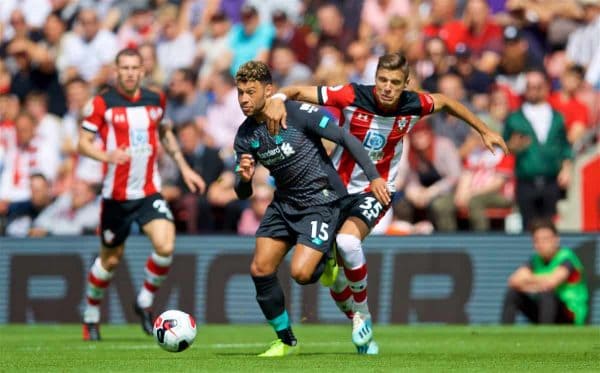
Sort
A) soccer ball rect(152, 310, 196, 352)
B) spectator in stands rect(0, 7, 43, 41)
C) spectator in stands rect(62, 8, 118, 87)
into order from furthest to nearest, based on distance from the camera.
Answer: spectator in stands rect(0, 7, 43, 41) → spectator in stands rect(62, 8, 118, 87) → soccer ball rect(152, 310, 196, 352)

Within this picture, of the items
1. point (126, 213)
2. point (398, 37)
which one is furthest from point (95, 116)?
point (398, 37)

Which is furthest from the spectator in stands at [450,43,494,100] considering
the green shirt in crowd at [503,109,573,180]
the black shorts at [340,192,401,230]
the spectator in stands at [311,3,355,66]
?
the black shorts at [340,192,401,230]

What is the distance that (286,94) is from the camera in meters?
11.0

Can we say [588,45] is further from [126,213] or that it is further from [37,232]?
[126,213]

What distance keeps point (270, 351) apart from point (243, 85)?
6.98 ft

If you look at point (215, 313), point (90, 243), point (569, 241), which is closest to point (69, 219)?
point (90, 243)

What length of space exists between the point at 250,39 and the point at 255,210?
3951 mm

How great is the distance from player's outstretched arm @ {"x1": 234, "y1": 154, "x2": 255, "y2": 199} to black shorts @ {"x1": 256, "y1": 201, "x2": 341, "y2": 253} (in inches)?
14.6

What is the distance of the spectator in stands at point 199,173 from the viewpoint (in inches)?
744

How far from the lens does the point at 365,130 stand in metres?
11.4

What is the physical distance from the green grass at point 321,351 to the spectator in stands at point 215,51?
5997 millimetres

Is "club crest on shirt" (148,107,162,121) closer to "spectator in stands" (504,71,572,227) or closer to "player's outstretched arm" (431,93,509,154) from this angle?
"player's outstretched arm" (431,93,509,154)

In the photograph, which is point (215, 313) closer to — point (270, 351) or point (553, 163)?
point (553, 163)

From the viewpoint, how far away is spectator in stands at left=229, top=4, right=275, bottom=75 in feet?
70.2
